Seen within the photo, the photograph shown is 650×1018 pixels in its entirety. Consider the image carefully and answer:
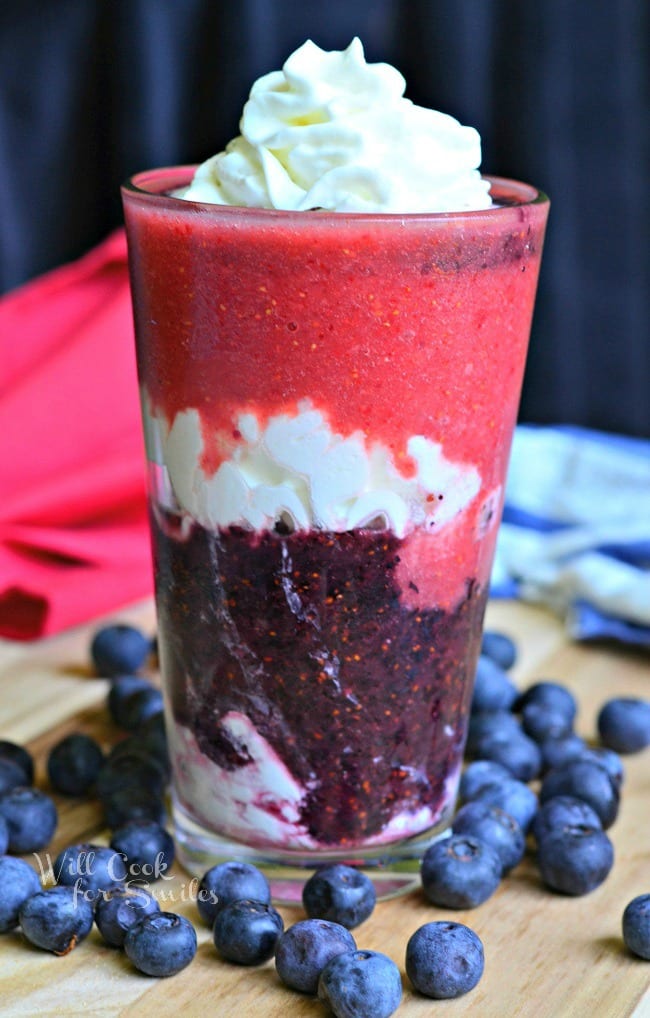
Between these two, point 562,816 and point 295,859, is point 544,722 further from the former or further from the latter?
point 295,859

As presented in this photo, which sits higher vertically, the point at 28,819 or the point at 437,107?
the point at 437,107

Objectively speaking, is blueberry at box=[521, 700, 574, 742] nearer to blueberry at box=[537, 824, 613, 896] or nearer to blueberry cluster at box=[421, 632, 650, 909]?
blueberry cluster at box=[421, 632, 650, 909]

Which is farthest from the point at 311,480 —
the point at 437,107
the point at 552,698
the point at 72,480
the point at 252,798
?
the point at 437,107

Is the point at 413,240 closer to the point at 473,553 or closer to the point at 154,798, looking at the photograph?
the point at 473,553

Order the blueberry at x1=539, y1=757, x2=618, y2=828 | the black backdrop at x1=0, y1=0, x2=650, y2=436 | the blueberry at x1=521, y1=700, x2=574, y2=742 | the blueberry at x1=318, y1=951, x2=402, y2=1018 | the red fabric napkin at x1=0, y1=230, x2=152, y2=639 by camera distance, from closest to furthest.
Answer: the blueberry at x1=318, y1=951, x2=402, y2=1018 → the blueberry at x1=539, y1=757, x2=618, y2=828 → the blueberry at x1=521, y1=700, x2=574, y2=742 → the red fabric napkin at x1=0, y1=230, x2=152, y2=639 → the black backdrop at x1=0, y1=0, x2=650, y2=436

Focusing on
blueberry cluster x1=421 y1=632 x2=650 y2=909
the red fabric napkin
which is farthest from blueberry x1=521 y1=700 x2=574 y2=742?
the red fabric napkin

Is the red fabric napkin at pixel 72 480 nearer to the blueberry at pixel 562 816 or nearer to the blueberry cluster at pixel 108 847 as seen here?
the blueberry cluster at pixel 108 847

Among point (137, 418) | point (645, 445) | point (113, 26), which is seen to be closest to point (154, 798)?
point (137, 418)
